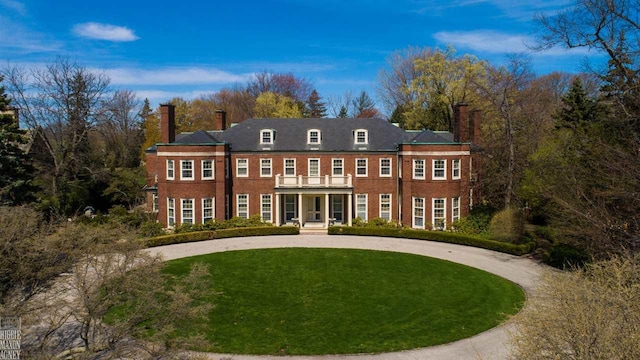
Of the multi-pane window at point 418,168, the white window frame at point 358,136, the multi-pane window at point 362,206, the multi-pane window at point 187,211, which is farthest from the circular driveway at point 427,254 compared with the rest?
the white window frame at point 358,136

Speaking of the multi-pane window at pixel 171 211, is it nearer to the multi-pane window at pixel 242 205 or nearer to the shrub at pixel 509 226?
the multi-pane window at pixel 242 205

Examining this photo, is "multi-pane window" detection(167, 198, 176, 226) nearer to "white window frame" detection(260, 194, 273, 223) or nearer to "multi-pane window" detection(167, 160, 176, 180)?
"multi-pane window" detection(167, 160, 176, 180)

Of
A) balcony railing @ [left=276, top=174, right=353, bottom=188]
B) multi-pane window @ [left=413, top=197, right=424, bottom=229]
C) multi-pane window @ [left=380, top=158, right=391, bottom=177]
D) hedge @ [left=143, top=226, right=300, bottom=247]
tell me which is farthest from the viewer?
multi-pane window @ [left=380, top=158, right=391, bottom=177]

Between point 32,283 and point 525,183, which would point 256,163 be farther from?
point 32,283

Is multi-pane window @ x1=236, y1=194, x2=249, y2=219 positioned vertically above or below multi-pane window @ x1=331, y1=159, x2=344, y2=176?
below

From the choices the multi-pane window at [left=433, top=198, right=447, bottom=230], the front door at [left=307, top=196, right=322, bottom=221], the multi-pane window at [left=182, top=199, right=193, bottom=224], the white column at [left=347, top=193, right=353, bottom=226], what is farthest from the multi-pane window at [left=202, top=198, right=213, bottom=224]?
the multi-pane window at [left=433, top=198, right=447, bottom=230]

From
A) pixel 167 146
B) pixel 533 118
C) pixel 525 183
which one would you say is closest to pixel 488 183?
pixel 525 183
